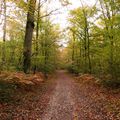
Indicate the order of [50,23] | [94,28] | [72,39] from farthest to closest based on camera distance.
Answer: [72,39]
[50,23]
[94,28]

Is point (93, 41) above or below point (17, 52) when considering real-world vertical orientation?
above

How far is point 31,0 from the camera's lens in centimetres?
1275

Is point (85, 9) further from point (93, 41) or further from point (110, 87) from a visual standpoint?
point (110, 87)

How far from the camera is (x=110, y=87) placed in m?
15.5

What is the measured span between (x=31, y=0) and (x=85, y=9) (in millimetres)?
16988

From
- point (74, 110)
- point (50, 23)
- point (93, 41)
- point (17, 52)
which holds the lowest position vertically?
point (74, 110)

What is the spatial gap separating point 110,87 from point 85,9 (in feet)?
52.0

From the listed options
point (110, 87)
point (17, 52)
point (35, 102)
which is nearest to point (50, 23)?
point (17, 52)

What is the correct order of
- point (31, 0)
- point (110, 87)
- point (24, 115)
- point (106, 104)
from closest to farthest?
point (24, 115), point (106, 104), point (31, 0), point (110, 87)

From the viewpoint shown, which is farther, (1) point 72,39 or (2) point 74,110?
(1) point 72,39

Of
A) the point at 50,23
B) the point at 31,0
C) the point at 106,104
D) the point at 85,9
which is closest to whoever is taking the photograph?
the point at 106,104

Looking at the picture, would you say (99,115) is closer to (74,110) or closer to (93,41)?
(74,110)

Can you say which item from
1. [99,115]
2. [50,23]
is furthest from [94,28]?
[99,115]

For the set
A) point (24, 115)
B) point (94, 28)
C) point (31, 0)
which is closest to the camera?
point (24, 115)
